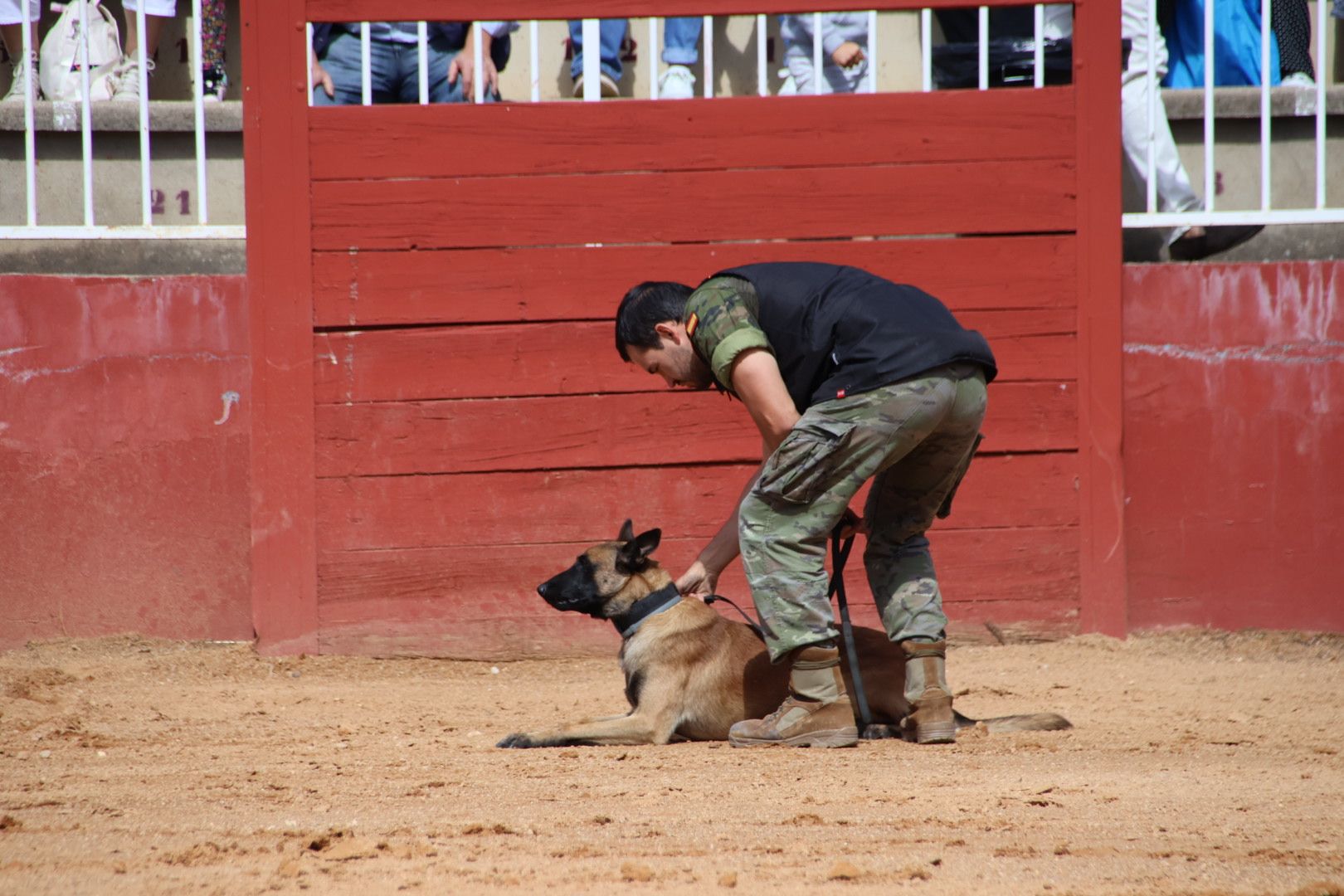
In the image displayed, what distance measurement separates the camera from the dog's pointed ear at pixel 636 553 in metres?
4.43

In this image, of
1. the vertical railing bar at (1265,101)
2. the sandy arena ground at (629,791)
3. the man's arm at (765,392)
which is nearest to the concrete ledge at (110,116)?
the sandy arena ground at (629,791)

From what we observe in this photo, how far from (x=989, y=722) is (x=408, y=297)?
9.81ft

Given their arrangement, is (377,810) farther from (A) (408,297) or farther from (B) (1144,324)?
(B) (1144,324)

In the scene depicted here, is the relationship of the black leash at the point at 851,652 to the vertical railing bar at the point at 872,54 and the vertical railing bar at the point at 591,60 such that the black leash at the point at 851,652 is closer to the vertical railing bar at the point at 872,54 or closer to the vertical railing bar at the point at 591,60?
the vertical railing bar at the point at 872,54

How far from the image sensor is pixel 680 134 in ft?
18.3

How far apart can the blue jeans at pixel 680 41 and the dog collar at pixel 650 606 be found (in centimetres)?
359

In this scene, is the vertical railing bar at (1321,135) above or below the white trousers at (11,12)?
below

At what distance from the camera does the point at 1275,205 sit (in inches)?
251

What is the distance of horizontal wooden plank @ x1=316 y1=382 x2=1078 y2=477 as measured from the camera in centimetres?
561

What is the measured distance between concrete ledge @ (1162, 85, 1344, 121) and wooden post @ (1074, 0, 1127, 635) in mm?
878

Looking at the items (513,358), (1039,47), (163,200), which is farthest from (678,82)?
(163,200)

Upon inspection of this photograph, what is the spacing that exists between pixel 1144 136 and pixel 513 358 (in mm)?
3117

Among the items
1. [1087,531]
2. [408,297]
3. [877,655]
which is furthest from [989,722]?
[408,297]

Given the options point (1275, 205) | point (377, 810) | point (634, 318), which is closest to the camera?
point (377, 810)
